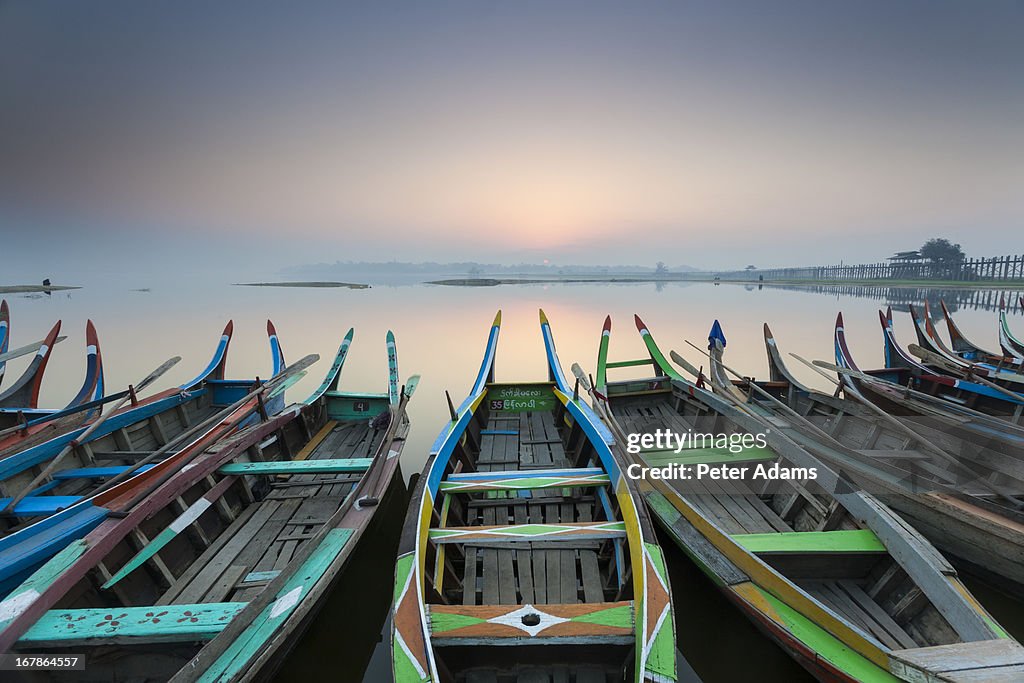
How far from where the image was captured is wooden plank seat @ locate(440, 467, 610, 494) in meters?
4.42

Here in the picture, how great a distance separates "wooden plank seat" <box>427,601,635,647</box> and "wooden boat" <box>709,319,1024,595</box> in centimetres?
402

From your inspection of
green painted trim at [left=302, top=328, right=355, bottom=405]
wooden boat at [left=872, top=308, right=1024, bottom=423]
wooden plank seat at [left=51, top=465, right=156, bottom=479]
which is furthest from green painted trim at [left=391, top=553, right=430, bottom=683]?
wooden boat at [left=872, top=308, right=1024, bottom=423]

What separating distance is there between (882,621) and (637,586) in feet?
8.33

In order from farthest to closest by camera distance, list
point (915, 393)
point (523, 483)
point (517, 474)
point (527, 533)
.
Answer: point (915, 393), point (517, 474), point (523, 483), point (527, 533)

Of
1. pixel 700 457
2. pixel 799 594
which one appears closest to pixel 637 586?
pixel 799 594

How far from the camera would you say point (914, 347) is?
8758 millimetres

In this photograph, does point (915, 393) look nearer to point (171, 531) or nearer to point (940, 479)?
point (940, 479)

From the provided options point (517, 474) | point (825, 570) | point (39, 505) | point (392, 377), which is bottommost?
point (825, 570)

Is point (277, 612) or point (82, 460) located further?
point (82, 460)

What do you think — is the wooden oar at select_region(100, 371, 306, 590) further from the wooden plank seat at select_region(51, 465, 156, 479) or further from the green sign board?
the green sign board

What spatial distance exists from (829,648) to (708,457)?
112 inches

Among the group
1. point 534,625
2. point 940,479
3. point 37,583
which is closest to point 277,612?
point 37,583

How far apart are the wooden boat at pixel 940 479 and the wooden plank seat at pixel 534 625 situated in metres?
4.02

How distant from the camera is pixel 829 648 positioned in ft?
9.84
